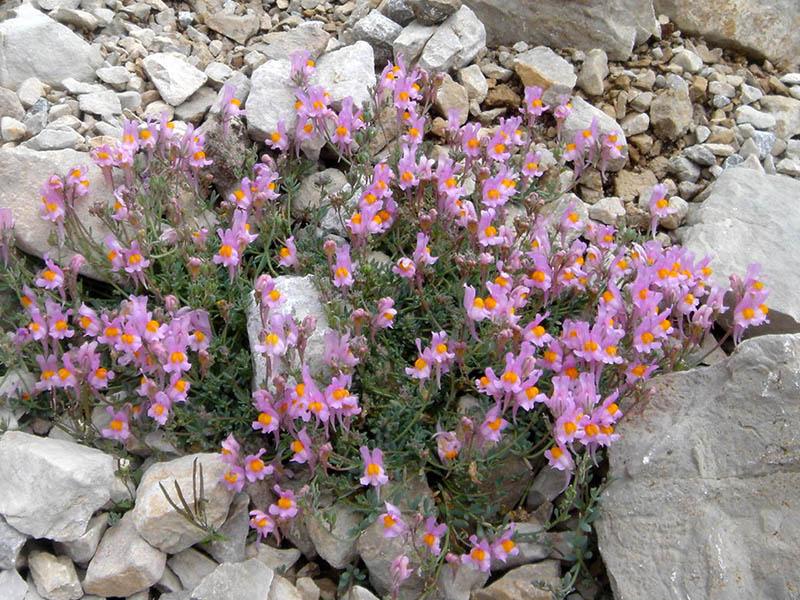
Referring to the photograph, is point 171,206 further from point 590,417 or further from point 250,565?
point 590,417

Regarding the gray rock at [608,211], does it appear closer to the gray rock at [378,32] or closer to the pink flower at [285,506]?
the gray rock at [378,32]

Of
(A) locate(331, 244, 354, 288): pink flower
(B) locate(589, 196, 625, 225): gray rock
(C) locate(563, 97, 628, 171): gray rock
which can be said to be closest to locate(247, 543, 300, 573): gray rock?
(A) locate(331, 244, 354, 288): pink flower

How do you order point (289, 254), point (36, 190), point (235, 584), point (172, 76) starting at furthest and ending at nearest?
point (172, 76) < point (36, 190) < point (289, 254) < point (235, 584)

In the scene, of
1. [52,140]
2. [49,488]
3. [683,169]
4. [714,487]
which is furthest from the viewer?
[683,169]

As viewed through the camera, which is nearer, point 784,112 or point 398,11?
point 398,11

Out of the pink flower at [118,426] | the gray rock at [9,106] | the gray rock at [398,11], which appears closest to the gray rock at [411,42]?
the gray rock at [398,11]

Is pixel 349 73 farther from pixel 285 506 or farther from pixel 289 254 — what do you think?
pixel 285 506

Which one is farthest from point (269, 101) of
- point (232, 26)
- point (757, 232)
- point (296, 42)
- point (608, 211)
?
point (757, 232)
